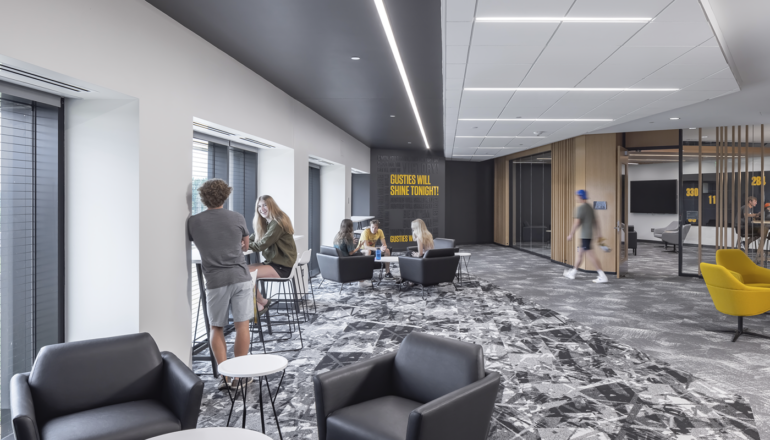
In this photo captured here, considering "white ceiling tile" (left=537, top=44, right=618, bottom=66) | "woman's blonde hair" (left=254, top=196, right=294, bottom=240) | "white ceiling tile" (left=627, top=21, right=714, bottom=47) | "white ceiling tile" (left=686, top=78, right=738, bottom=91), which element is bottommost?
"woman's blonde hair" (left=254, top=196, right=294, bottom=240)

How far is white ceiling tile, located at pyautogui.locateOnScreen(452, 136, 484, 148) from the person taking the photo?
10.5 m

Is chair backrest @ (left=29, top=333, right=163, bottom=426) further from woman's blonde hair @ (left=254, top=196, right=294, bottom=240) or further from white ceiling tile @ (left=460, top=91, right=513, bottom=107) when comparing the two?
white ceiling tile @ (left=460, top=91, right=513, bottom=107)

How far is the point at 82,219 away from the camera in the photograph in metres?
3.24

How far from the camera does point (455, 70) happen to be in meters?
4.93

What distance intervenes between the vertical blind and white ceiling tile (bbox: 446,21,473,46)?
3088 mm

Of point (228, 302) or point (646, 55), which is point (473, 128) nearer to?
point (646, 55)

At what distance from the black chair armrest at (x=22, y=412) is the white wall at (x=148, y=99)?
100cm

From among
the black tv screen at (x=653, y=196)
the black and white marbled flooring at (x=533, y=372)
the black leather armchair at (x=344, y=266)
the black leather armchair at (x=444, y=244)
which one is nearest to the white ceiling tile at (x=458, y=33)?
the black and white marbled flooring at (x=533, y=372)

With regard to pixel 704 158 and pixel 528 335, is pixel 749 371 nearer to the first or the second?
pixel 528 335

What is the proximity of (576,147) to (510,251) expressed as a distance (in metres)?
5.02

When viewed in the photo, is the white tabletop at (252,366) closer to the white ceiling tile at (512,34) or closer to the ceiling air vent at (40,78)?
the ceiling air vent at (40,78)

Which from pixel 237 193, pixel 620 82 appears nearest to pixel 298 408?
pixel 237 193

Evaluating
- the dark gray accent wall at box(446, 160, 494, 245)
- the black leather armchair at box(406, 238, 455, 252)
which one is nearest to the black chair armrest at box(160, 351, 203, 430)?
the black leather armchair at box(406, 238, 455, 252)

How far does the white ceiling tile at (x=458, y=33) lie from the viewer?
12.1 ft
